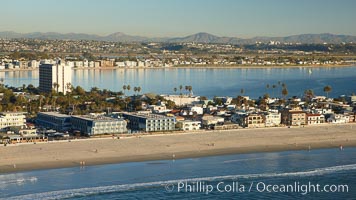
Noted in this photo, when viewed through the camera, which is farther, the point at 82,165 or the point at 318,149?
the point at 318,149

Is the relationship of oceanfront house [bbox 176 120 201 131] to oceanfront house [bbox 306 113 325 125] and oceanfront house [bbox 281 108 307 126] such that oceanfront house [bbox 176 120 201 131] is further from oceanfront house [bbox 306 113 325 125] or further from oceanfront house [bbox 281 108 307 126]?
oceanfront house [bbox 306 113 325 125]

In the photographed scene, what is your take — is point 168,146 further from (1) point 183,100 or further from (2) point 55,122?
(1) point 183,100

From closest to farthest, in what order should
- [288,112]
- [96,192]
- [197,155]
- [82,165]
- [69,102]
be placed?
[96,192], [82,165], [197,155], [288,112], [69,102]

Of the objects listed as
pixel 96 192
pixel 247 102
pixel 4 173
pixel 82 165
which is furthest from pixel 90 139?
pixel 247 102

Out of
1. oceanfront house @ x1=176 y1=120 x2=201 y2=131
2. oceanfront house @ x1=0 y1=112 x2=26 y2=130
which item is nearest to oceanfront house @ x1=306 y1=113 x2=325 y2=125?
oceanfront house @ x1=176 y1=120 x2=201 y2=131

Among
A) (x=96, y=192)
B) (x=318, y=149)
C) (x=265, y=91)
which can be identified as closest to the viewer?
(x=96, y=192)

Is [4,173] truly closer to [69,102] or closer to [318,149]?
[318,149]

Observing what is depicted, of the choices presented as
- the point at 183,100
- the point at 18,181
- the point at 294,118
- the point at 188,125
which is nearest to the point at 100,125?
the point at 188,125
